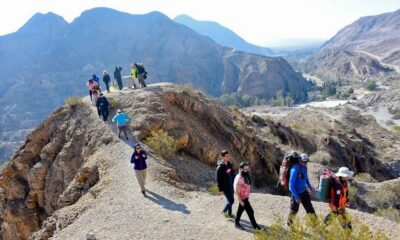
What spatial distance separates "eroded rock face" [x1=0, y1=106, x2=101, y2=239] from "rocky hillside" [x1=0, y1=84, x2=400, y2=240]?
52 millimetres

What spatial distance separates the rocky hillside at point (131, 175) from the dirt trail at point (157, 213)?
0.10ft

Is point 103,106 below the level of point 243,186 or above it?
above

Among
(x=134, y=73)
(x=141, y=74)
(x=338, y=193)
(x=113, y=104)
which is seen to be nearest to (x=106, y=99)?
(x=113, y=104)

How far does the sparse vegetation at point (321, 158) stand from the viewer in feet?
104

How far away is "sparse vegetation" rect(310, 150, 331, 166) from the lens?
3171cm

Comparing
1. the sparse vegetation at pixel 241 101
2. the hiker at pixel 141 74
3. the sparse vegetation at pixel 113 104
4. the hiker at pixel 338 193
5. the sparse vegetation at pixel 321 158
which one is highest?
the hiker at pixel 141 74

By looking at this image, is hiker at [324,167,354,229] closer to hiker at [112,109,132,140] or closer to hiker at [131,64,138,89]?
hiker at [112,109,132,140]

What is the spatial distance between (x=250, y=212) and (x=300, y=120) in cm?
4614

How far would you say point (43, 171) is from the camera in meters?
20.5

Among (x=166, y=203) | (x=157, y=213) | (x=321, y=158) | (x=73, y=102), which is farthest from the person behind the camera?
(x=321, y=158)

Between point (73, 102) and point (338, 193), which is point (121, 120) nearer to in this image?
point (73, 102)

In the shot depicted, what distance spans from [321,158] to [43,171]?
20.4m

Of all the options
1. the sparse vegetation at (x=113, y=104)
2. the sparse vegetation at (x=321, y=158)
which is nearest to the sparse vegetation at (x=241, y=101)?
the sparse vegetation at (x=321, y=158)

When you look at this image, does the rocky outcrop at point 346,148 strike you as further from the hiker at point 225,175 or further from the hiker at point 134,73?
the hiker at point 225,175
